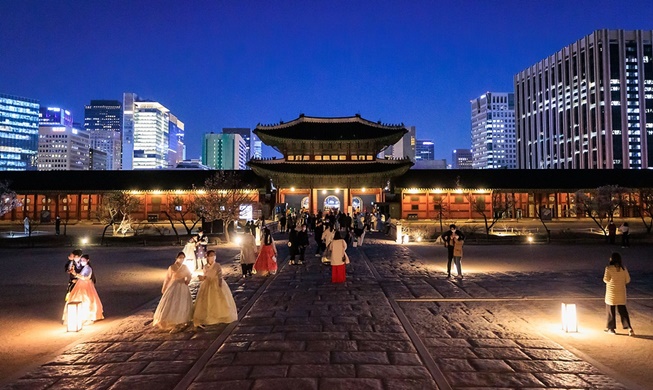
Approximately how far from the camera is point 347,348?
21.1 ft

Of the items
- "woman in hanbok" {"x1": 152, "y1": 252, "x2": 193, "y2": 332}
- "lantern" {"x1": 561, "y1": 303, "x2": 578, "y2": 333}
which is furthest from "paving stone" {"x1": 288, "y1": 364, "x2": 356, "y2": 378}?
"lantern" {"x1": 561, "y1": 303, "x2": 578, "y2": 333}

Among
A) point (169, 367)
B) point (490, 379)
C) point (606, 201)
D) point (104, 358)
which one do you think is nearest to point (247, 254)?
point (104, 358)

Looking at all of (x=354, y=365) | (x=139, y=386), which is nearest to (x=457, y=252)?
(x=354, y=365)

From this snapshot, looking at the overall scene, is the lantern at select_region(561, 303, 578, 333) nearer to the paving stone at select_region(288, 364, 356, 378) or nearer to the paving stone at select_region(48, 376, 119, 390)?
the paving stone at select_region(288, 364, 356, 378)

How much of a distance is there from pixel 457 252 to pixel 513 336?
5.34 metres

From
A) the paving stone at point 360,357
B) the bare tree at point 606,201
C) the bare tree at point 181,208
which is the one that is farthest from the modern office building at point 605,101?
the paving stone at point 360,357

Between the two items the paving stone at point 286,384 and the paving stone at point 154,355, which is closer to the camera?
the paving stone at point 286,384

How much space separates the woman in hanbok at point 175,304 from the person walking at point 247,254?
16.7ft

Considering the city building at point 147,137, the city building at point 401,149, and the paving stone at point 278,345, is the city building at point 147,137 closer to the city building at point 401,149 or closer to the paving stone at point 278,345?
the city building at point 401,149

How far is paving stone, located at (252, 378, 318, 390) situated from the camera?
5039 mm

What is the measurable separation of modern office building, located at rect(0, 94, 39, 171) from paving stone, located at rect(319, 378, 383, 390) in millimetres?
148961

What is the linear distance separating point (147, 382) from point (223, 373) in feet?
3.05

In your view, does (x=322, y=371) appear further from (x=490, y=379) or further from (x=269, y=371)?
(x=490, y=379)

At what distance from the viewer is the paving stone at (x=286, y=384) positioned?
504 centimetres
